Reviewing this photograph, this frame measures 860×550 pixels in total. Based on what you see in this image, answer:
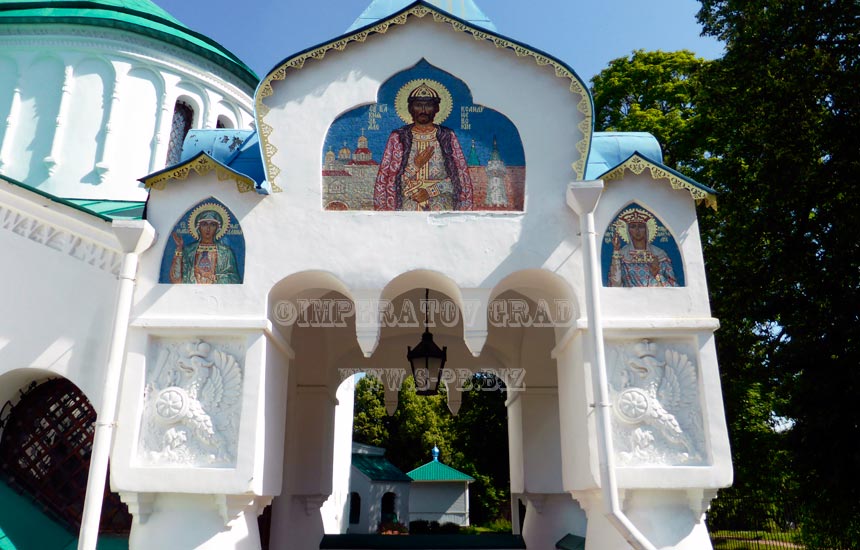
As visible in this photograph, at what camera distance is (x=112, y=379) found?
666 centimetres

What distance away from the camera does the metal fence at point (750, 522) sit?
1261 cm

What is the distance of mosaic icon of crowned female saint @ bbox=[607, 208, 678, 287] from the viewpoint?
7.33 meters

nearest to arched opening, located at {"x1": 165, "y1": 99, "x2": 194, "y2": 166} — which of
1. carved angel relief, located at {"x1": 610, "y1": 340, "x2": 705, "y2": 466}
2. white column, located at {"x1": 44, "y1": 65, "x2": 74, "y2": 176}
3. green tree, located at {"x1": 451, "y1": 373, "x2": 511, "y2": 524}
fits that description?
white column, located at {"x1": 44, "y1": 65, "x2": 74, "y2": 176}

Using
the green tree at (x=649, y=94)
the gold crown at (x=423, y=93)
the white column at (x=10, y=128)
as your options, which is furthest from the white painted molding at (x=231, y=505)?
the green tree at (x=649, y=94)

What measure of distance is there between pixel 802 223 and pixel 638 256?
18.5 ft

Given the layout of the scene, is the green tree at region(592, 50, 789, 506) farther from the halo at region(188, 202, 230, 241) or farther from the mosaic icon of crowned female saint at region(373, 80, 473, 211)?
the halo at region(188, 202, 230, 241)

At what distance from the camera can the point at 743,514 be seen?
1357 centimetres

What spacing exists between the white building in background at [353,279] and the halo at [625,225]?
2 centimetres

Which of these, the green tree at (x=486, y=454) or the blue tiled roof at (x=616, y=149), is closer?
the blue tiled roof at (x=616, y=149)

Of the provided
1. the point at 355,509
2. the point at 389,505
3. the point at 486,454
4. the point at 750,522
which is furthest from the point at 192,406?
the point at 486,454

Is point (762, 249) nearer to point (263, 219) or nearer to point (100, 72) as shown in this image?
point (263, 219)

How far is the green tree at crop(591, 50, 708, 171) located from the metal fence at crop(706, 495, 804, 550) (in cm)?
867

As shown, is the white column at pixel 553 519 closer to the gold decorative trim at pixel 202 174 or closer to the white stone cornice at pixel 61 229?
the gold decorative trim at pixel 202 174

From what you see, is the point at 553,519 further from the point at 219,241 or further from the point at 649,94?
the point at 649,94
